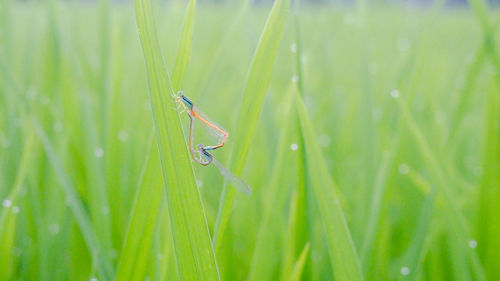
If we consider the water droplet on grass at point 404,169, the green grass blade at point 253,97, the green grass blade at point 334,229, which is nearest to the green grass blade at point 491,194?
the water droplet on grass at point 404,169

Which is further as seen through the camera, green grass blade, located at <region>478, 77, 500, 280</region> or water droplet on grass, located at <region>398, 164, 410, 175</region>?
water droplet on grass, located at <region>398, 164, 410, 175</region>

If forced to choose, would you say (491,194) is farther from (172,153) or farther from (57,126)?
(57,126)

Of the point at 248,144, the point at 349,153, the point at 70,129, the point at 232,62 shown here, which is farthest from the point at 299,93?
the point at 232,62

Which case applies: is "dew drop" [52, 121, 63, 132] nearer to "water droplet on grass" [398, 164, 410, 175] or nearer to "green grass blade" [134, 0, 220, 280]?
"green grass blade" [134, 0, 220, 280]

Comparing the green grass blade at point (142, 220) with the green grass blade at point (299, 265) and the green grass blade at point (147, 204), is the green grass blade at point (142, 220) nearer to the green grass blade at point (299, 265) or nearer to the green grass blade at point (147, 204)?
the green grass blade at point (147, 204)

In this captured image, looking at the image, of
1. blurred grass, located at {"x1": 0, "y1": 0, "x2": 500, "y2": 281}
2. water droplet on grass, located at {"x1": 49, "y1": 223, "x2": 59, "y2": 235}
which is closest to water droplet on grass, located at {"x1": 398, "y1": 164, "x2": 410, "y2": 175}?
blurred grass, located at {"x1": 0, "y1": 0, "x2": 500, "y2": 281}

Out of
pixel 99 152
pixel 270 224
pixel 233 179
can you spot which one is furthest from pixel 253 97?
pixel 99 152

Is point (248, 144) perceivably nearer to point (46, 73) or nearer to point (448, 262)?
point (448, 262)
